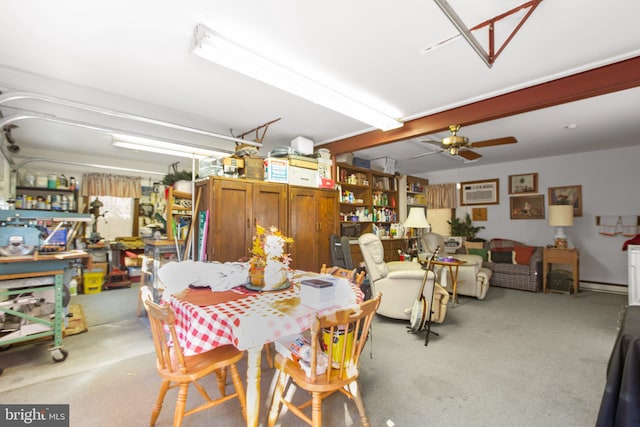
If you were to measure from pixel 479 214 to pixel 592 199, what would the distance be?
197 centimetres

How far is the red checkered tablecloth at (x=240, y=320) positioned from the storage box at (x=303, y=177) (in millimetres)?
2457

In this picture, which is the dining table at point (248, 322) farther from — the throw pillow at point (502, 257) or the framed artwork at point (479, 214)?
the framed artwork at point (479, 214)

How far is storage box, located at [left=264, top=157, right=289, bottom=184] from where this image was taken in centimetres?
381

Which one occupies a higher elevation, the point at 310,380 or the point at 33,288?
the point at 33,288

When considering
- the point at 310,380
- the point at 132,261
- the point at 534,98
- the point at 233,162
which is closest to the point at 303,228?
the point at 233,162

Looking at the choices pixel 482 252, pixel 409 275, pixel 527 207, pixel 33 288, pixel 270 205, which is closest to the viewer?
pixel 33 288

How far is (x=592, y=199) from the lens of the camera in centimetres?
539

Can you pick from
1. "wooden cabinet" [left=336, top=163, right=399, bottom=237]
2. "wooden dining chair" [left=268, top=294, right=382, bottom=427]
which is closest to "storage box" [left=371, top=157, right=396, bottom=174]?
"wooden cabinet" [left=336, top=163, right=399, bottom=237]

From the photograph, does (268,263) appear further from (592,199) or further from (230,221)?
(592,199)

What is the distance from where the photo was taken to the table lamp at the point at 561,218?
16.9ft

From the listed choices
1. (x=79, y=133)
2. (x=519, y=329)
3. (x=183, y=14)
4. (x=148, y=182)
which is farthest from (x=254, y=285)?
(x=148, y=182)

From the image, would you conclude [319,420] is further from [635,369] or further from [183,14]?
[183,14]

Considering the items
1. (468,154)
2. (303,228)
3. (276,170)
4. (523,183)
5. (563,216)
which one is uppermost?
(468,154)

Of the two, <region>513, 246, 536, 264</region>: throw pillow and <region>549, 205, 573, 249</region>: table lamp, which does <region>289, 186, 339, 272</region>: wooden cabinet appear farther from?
<region>549, 205, 573, 249</region>: table lamp
